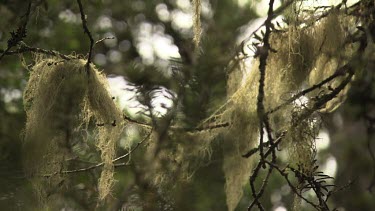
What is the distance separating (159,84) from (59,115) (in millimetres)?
312

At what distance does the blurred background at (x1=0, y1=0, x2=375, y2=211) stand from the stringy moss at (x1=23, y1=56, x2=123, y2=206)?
0.08m

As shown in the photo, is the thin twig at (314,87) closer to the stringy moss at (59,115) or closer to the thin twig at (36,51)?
the stringy moss at (59,115)

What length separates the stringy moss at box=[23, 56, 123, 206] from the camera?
6.81 feet

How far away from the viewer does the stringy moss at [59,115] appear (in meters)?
2.08

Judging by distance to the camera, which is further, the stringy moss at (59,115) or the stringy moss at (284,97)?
the stringy moss at (284,97)

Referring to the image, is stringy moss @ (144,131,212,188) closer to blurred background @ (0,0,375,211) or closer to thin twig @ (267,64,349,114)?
blurred background @ (0,0,375,211)

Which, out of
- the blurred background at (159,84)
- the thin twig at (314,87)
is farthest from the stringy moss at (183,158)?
the thin twig at (314,87)

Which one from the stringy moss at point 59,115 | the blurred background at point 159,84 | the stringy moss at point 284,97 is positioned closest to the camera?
the blurred background at point 159,84

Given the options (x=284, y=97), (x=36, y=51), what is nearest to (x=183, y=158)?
(x=284, y=97)

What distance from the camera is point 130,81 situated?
1997mm

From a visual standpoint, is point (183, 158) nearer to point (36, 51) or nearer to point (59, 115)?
point (59, 115)

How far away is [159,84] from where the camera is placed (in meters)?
1.94

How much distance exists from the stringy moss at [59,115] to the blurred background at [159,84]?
0.08 m

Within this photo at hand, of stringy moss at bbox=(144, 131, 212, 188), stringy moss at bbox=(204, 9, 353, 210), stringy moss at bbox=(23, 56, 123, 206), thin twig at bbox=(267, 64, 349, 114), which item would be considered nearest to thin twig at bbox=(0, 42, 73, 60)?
stringy moss at bbox=(23, 56, 123, 206)
